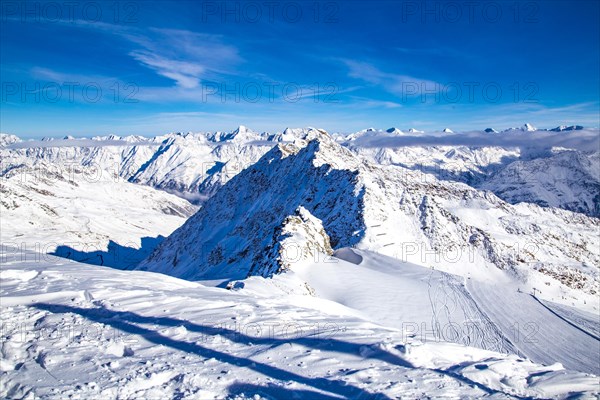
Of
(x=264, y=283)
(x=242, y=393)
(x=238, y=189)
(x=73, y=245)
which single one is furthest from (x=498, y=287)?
(x=73, y=245)

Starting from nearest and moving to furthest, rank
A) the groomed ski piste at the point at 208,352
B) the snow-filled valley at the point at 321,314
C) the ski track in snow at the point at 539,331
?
the groomed ski piste at the point at 208,352
the snow-filled valley at the point at 321,314
the ski track in snow at the point at 539,331

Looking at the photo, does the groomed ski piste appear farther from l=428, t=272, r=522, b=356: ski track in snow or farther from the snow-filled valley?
l=428, t=272, r=522, b=356: ski track in snow

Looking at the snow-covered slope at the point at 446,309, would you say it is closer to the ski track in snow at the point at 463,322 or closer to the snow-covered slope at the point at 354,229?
the ski track in snow at the point at 463,322

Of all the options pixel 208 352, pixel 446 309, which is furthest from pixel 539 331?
pixel 208 352

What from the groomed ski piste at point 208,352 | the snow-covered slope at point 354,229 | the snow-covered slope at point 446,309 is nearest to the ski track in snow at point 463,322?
the snow-covered slope at point 446,309

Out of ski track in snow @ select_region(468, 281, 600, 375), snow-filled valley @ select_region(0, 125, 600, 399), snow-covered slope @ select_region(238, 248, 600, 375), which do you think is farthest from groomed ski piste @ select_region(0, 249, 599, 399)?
ski track in snow @ select_region(468, 281, 600, 375)

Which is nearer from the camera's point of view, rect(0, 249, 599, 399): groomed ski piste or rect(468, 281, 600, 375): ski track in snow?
rect(0, 249, 599, 399): groomed ski piste

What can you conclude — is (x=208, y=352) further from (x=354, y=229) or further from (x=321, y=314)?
(x=354, y=229)

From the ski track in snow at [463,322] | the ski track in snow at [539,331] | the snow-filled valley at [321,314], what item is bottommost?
the ski track in snow at [539,331]
